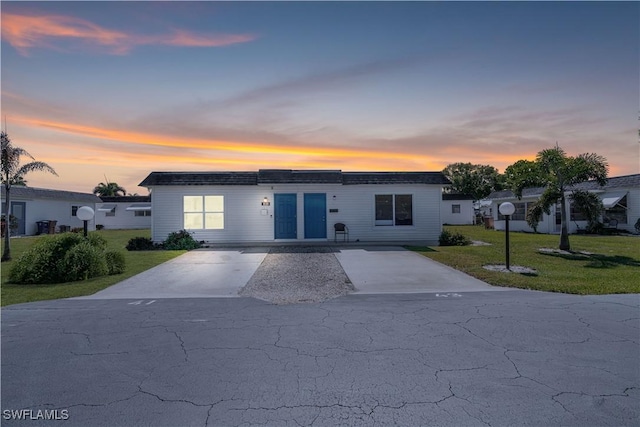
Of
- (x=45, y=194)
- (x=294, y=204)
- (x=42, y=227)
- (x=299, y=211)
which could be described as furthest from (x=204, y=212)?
(x=45, y=194)

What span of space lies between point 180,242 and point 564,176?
16.2 metres

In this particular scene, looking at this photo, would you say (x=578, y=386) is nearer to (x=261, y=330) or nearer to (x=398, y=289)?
(x=261, y=330)

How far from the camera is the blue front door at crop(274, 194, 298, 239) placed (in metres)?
16.3

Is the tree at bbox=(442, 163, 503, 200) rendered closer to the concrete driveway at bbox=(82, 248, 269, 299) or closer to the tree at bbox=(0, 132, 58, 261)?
the concrete driveway at bbox=(82, 248, 269, 299)

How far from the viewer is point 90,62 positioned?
9.49 meters

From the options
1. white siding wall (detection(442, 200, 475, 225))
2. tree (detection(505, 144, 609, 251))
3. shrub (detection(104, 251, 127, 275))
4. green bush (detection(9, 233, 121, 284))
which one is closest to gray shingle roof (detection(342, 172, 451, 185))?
tree (detection(505, 144, 609, 251))

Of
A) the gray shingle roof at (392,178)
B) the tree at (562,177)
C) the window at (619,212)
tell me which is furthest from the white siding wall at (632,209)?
the gray shingle roof at (392,178)

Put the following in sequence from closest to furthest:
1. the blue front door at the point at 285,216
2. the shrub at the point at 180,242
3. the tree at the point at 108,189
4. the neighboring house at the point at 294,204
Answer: the shrub at the point at 180,242 → the neighboring house at the point at 294,204 → the blue front door at the point at 285,216 → the tree at the point at 108,189

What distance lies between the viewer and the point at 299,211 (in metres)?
16.4

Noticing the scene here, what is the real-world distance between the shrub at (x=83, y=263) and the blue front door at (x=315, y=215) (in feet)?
29.2

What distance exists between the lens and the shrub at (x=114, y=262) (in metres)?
9.46

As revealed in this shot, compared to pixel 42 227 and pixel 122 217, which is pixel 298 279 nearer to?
pixel 42 227

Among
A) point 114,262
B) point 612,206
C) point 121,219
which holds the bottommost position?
point 114,262

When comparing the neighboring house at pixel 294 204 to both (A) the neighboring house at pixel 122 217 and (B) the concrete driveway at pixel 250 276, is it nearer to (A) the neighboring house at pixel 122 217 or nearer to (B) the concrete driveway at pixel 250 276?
(B) the concrete driveway at pixel 250 276
